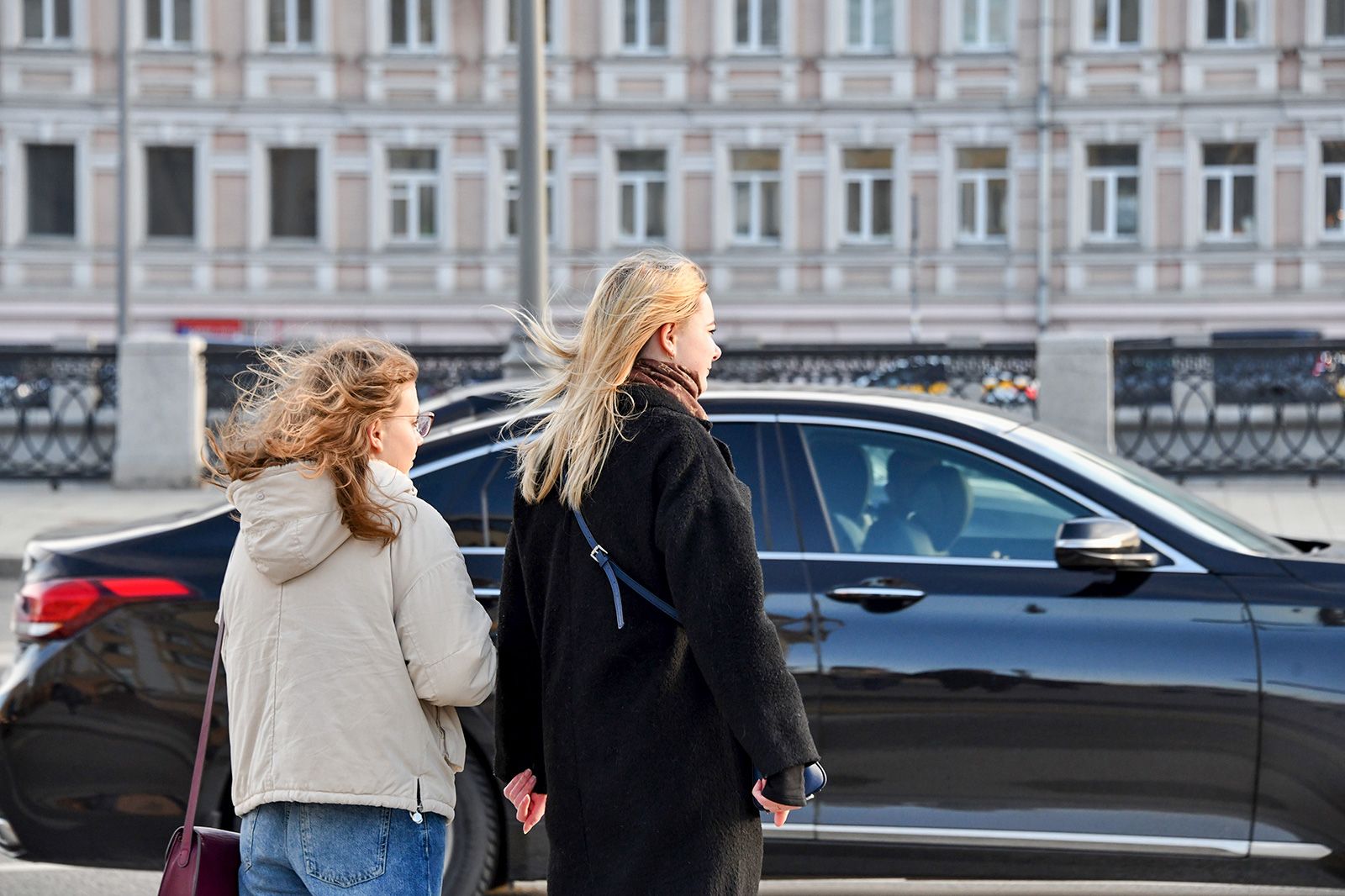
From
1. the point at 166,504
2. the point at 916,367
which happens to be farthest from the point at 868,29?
the point at 166,504

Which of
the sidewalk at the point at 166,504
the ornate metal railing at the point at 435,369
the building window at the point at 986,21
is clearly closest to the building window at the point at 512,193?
the building window at the point at 986,21

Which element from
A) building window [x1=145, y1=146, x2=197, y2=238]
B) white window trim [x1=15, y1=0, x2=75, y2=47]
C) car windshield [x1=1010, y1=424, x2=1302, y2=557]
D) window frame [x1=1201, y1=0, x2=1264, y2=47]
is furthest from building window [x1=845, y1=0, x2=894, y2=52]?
car windshield [x1=1010, y1=424, x2=1302, y2=557]

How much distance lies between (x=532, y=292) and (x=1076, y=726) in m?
7.82

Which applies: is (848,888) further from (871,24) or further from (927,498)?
(871,24)

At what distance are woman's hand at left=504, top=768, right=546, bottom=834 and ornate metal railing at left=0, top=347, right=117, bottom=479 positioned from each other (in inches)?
622

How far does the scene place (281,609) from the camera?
264cm

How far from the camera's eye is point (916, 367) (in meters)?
17.0

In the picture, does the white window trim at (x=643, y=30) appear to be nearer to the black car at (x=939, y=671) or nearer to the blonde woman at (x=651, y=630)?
the black car at (x=939, y=671)

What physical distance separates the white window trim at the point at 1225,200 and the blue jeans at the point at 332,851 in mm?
30565

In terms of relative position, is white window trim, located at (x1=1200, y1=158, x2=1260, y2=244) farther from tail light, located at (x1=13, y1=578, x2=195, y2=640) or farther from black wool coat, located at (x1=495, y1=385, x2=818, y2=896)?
black wool coat, located at (x1=495, y1=385, x2=818, y2=896)

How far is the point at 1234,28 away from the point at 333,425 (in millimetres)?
31840

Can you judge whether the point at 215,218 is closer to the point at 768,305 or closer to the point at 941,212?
the point at 768,305

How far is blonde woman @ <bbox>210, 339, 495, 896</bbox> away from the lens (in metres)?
2.59

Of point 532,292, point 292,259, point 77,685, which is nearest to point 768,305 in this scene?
point 292,259
